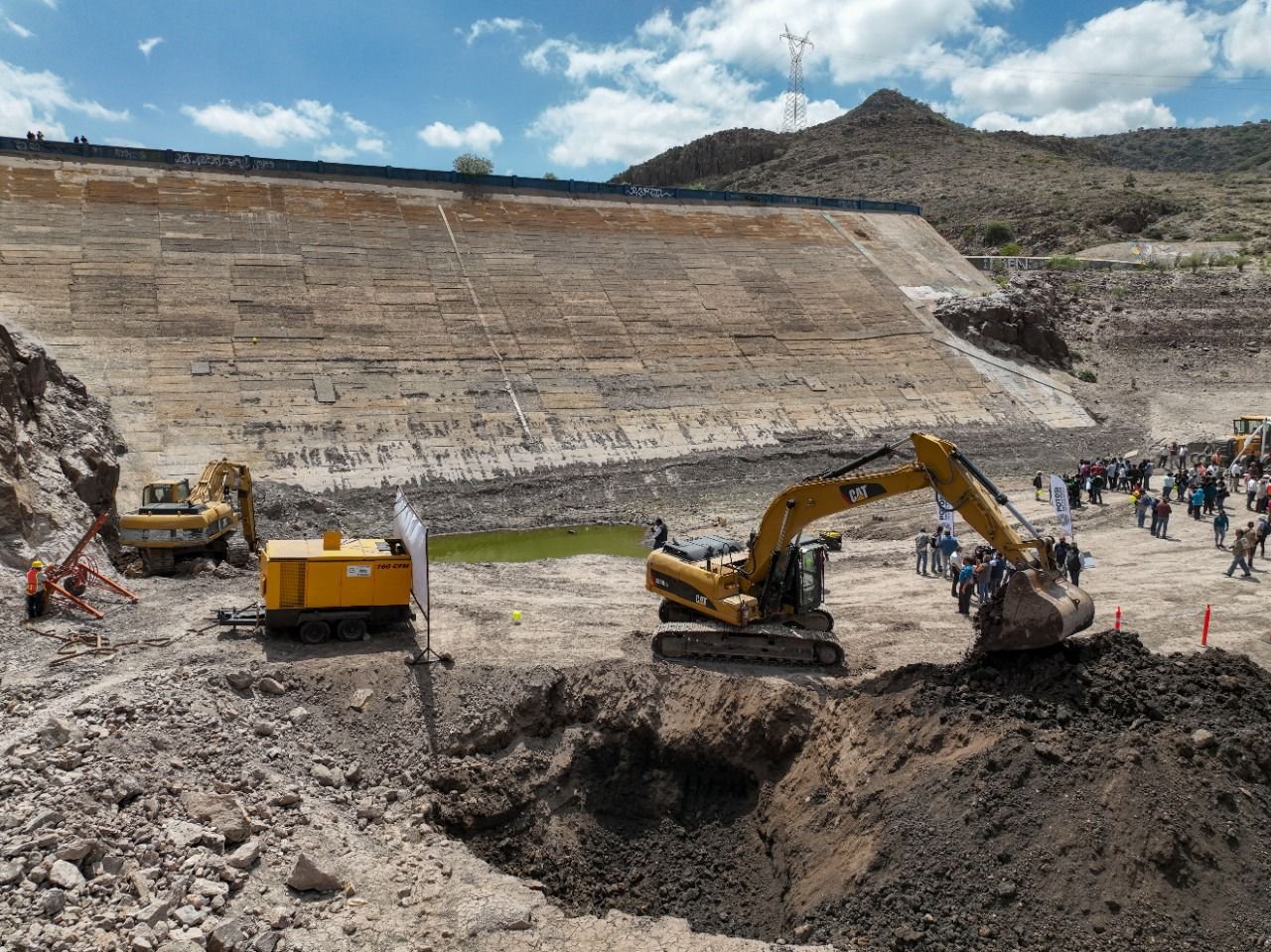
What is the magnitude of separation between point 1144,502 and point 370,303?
26.7 metres

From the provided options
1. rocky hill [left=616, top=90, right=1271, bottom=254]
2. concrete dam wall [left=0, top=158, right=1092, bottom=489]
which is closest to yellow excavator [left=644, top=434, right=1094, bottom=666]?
concrete dam wall [left=0, top=158, right=1092, bottom=489]

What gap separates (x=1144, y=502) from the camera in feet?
72.7

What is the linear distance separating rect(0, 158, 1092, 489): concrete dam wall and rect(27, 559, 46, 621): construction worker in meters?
13.3

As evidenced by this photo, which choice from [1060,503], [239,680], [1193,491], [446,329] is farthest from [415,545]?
[446,329]

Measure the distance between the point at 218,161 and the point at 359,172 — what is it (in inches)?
234

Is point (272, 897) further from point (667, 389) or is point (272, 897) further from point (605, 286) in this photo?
point (605, 286)

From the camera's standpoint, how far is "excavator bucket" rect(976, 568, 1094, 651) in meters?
10.5

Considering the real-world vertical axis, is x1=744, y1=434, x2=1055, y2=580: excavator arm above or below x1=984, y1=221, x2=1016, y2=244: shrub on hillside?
below

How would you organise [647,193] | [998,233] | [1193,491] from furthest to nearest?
1. [998,233]
2. [647,193]
3. [1193,491]

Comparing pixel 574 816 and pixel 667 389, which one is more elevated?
pixel 667 389

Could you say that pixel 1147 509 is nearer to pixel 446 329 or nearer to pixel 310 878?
pixel 310 878

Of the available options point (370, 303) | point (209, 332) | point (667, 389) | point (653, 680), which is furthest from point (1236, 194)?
point (653, 680)

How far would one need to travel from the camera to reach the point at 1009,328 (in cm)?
4284

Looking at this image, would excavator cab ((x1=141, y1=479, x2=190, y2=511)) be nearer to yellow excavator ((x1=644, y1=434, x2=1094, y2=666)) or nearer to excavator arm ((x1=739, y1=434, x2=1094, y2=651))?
yellow excavator ((x1=644, y1=434, x2=1094, y2=666))
